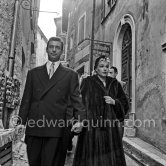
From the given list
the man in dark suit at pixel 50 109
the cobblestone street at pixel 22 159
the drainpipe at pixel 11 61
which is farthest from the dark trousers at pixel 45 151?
the drainpipe at pixel 11 61

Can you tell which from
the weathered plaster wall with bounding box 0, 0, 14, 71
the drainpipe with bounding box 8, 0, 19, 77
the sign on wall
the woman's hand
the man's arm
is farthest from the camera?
the sign on wall

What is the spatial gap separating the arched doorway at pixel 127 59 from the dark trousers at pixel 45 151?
598 cm

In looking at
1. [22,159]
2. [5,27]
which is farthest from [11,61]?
[22,159]

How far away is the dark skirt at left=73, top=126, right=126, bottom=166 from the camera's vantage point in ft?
10.5

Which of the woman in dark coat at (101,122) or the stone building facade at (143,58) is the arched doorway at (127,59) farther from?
the woman in dark coat at (101,122)

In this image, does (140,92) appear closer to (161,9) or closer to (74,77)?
(161,9)

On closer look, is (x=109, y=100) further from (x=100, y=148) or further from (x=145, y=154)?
(x=145, y=154)

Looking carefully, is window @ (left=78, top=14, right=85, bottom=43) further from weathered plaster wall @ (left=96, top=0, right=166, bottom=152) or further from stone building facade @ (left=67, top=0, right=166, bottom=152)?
weathered plaster wall @ (left=96, top=0, right=166, bottom=152)

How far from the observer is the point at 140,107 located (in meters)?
6.56

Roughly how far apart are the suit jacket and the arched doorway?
582 cm

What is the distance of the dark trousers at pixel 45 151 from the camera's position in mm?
2285

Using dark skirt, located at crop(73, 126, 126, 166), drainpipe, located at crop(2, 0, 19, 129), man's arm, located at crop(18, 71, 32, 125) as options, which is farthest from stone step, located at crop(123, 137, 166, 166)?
drainpipe, located at crop(2, 0, 19, 129)

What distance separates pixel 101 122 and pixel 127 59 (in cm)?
560

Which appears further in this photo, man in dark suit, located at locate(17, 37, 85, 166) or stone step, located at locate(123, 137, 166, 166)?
stone step, located at locate(123, 137, 166, 166)
